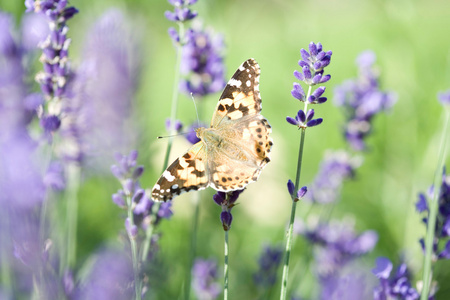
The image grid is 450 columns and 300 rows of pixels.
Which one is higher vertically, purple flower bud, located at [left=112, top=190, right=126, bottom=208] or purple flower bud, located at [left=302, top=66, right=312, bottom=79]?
purple flower bud, located at [left=302, top=66, right=312, bottom=79]

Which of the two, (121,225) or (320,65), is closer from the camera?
(320,65)

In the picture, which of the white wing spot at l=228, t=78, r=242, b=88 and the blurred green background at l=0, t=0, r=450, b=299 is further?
the blurred green background at l=0, t=0, r=450, b=299

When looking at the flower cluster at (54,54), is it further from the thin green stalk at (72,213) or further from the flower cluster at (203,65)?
the flower cluster at (203,65)

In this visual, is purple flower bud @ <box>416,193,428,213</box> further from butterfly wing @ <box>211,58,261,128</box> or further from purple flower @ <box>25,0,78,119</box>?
purple flower @ <box>25,0,78,119</box>

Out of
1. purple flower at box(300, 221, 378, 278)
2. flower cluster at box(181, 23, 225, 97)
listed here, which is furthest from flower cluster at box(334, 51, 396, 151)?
flower cluster at box(181, 23, 225, 97)

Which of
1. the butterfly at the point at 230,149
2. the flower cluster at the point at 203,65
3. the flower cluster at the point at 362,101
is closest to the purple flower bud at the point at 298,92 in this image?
the butterfly at the point at 230,149

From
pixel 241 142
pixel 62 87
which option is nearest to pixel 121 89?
pixel 62 87

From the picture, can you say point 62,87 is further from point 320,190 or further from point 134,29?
point 320,190
